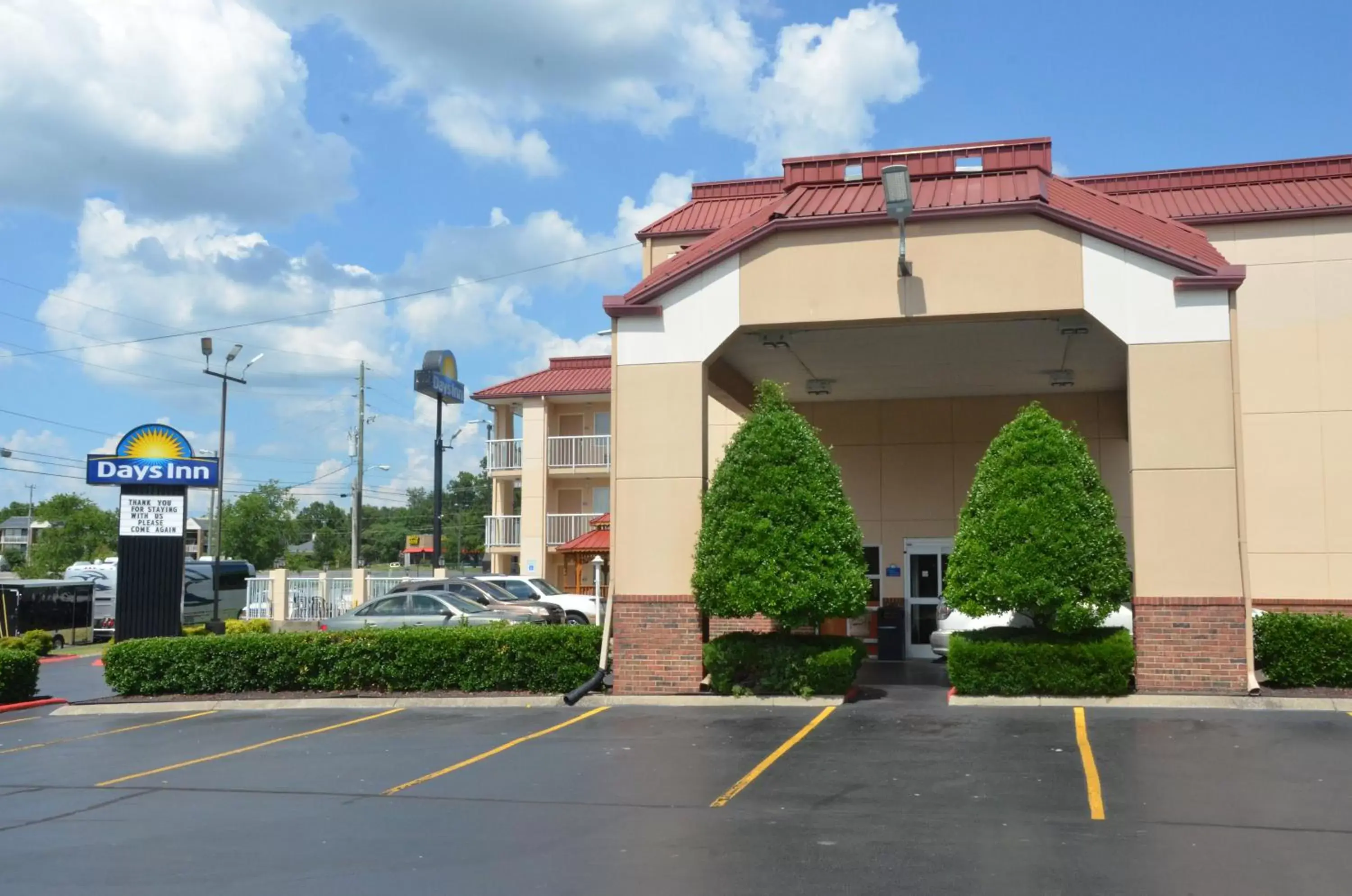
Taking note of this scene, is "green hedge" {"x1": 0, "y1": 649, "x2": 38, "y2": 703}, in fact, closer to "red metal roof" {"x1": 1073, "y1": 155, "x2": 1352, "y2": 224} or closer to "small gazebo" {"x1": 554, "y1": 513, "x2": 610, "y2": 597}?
"small gazebo" {"x1": 554, "y1": 513, "x2": 610, "y2": 597}

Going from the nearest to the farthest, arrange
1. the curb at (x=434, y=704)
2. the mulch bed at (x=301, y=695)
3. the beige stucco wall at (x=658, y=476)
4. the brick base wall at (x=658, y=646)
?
the curb at (x=434, y=704) < the brick base wall at (x=658, y=646) < the beige stucco wall at (x=658, y=476) < the mulch bed at (x=301, y=695)

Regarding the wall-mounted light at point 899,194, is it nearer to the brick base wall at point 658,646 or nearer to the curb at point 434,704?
the brick base wall at point 658,646

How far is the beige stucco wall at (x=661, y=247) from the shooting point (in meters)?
22.7

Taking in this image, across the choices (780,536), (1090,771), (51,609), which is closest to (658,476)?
(780,536)

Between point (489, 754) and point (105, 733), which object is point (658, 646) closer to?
point (489, 754)

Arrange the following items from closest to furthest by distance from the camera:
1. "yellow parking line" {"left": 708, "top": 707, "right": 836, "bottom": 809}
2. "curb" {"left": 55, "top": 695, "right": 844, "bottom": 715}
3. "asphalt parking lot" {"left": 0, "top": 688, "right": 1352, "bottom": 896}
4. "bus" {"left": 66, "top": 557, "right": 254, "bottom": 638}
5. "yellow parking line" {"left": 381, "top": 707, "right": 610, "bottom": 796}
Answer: "asphalt parking lot" {"left": 0, "top": 688, "right": 1352, "bottom": 896}
"yellow parking line" {"left": 708, "top": 707, "right": 836, "bottom": 809}
"yellow parking line" {"left": 381, "top": 707, "right": 610, "bottom": 796}
"curb" {"left": 55, "top": 695, "right": 844, "bottom": 715}
"bus" {"left": 66, "top": 557, "right": 254, "bottom": 638}

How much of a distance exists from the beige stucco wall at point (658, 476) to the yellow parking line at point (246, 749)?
3811 millimetres

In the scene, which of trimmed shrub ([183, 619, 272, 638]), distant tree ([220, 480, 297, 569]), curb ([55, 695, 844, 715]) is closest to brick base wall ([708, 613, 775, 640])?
curb ([55, 695, 844, 715])

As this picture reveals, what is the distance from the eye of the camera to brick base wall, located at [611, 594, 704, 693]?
1636 centimetres

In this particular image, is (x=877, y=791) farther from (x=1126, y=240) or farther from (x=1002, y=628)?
(x=1126, y=240)

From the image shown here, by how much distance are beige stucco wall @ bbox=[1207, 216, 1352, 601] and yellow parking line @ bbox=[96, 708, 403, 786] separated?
13.9 meters

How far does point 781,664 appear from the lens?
15750mm

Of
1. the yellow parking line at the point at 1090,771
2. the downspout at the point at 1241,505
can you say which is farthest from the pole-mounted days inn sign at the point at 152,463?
the downspout at the point at 1241,505

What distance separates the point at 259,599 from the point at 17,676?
57.6 feet
